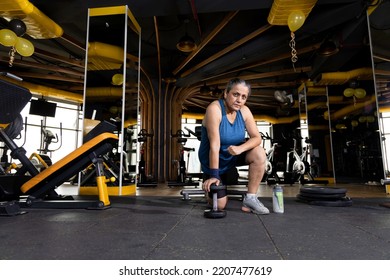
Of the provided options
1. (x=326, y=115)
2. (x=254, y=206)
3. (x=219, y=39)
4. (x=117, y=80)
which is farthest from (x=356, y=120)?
(x=254, y=206)

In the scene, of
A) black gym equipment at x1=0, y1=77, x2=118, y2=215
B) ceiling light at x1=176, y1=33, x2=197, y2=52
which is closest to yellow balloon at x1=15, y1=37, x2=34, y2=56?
black gym equipment at x1=0, y1=77, x2=118, y2=215

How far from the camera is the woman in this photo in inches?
78.2

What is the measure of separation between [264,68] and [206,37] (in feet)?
11.2

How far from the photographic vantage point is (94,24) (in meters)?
4.25

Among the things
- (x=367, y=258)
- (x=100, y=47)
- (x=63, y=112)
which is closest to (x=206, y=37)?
(x=100, y=47)

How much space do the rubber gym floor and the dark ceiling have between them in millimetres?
3232

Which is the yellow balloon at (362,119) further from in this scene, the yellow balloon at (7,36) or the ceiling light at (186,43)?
the yellow balloon at (7,36)

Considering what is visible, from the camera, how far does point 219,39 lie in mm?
5949

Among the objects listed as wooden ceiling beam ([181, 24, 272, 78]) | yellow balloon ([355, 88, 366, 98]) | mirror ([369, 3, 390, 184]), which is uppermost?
wooden ceiling beam ([181, 24, 272, 78])

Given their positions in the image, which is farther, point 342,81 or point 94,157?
point 342,81

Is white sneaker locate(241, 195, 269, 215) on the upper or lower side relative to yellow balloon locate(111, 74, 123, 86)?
lower

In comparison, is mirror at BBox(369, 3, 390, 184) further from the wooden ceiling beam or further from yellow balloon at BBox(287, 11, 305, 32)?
the wooden ceiling beam
